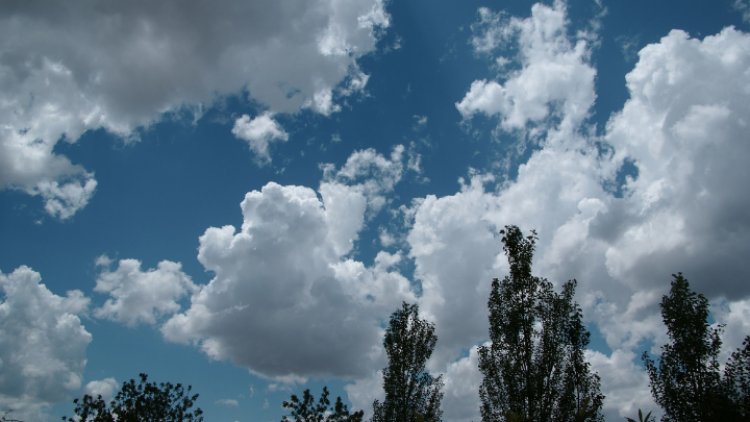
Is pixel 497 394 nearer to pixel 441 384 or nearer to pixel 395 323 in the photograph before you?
pixel 441 384

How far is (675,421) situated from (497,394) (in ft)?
42.8

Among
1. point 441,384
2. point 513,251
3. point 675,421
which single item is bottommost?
point 675,421

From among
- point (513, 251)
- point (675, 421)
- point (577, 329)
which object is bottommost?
point (675, 421)

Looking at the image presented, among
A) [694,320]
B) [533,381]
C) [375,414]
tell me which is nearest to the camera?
[533,381]

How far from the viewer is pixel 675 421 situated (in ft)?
117

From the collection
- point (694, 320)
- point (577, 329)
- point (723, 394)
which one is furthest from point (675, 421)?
point (577, 329)

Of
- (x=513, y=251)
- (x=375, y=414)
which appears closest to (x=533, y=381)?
(x=513, y=251)

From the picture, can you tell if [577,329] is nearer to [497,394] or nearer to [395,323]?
[497,394]

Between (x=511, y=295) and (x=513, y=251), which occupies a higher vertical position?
(x=513, y=251)

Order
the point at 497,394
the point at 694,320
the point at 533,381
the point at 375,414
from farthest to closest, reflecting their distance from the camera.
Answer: the point at 375,414 → the point at 694,320 → the point at 497,394 → the point at 533,381

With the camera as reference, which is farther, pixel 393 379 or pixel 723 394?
pixel 393 379

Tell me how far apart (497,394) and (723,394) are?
49.1 feet

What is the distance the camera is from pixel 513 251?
113 ft

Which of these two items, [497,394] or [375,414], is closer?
[497,394]
